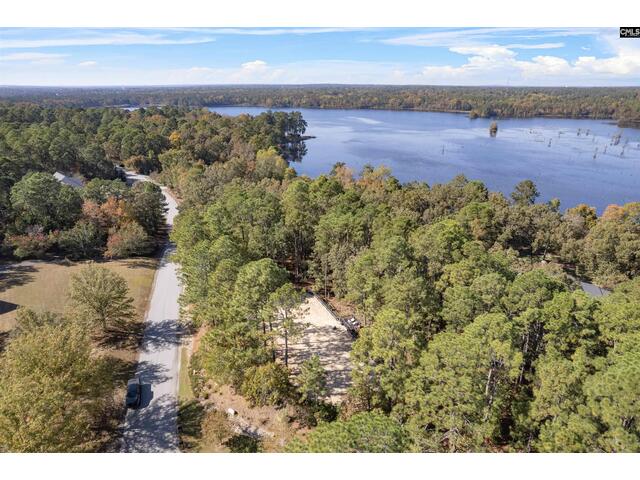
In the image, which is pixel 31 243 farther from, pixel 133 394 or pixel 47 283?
pixel 133 394

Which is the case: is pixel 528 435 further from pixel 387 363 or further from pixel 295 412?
pixel 295 412

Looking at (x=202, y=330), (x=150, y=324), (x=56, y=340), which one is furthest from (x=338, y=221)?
(x=56, y=340)

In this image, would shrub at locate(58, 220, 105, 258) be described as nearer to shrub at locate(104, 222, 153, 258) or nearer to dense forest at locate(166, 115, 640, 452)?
shrub at locate(104, 222, 153, 258)

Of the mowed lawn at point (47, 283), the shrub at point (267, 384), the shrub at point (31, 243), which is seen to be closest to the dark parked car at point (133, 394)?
the shrub at point (267, 384)

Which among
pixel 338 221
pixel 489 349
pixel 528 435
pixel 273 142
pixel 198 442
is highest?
pixel 273 142

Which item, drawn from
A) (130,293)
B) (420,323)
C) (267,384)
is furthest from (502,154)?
(267,384)
